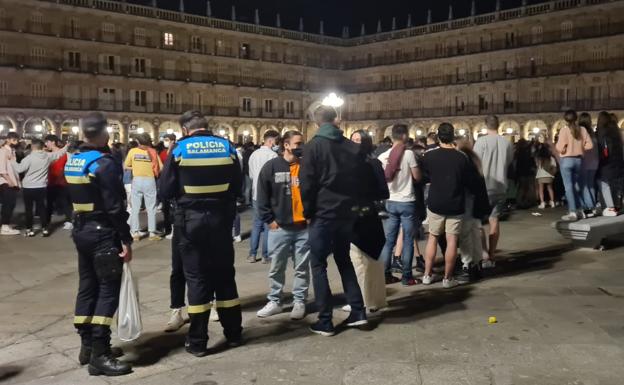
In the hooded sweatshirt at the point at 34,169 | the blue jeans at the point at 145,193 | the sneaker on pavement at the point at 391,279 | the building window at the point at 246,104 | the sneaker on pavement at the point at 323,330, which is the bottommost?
the sneaker on pavement at the point at 391,279

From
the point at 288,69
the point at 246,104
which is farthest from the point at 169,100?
the point at 288,69

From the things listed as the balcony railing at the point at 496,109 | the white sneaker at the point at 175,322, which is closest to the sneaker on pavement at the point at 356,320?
the white sneaker at the point at 175,322

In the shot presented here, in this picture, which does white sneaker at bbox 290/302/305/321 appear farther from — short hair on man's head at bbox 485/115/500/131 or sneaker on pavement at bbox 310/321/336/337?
short hair on man's head at bbox 485/115/500/131

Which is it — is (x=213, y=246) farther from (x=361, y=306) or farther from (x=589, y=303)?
(x=589, y=303)

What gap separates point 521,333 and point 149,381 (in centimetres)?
282

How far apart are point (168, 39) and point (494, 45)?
24.5 m

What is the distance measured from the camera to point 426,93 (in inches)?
2096

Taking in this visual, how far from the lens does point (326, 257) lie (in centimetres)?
521

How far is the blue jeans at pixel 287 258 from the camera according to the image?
580 cm

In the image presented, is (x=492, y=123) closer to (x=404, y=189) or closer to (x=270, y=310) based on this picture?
(x=404, y=189)

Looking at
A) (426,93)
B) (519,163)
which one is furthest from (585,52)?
(519,163)

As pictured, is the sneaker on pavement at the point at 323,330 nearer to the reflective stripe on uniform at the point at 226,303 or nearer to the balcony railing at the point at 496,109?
the reflective stripe on uniform at the point at 226,303

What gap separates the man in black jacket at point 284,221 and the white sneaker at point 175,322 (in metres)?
0.72

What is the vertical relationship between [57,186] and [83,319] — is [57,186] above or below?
above
